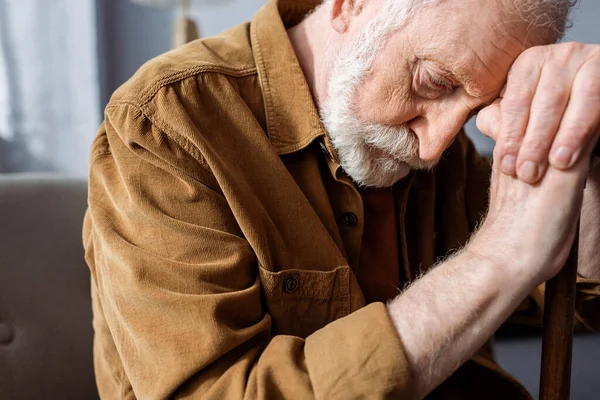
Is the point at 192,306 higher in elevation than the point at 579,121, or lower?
lower

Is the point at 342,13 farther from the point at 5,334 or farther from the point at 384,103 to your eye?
the point at 5,334

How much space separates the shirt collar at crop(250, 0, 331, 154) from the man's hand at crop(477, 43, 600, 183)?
0.34 meters

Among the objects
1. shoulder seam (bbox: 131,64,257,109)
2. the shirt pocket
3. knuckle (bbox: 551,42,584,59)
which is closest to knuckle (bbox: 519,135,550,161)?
knuckle (bbox: 551,42,584,59)

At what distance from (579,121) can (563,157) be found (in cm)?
5

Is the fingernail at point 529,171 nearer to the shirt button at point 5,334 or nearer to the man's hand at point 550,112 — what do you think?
the man's hand at point 550,112

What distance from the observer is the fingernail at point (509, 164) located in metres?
0.84

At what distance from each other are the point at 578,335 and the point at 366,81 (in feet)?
3.92

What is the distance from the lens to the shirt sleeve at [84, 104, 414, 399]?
818 millimetres

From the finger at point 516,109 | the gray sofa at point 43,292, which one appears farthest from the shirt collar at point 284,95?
the gray sofa at point 43,292

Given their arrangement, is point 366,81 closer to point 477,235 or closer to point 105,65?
point 477,235

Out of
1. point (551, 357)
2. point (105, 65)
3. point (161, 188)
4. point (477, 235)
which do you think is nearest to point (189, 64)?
point (161, 188)

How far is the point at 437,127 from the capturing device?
103cm

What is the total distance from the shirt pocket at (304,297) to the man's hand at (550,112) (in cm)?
34

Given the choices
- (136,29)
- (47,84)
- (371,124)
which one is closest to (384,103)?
(371,124)
